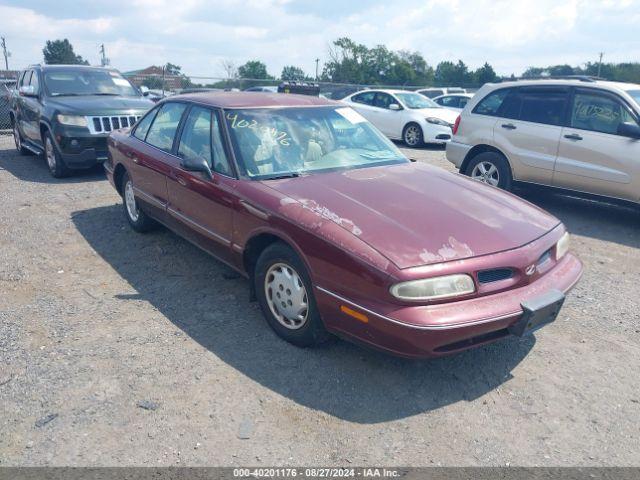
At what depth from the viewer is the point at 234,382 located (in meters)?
3.27

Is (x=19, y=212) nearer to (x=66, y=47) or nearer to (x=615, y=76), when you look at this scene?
(x=615, y=76)

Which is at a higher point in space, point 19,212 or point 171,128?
point 171,128

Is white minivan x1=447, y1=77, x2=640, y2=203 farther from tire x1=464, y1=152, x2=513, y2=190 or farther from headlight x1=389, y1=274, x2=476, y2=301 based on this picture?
headlight x1=389, y1=274, x2=476, y2=301

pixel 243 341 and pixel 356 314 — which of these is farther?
pixel 243 341

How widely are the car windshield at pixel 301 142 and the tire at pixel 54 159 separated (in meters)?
5.47

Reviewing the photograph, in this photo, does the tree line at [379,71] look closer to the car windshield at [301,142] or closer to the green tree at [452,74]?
the green tree at [452,74]

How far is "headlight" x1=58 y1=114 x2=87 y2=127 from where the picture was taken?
8367 millimetres

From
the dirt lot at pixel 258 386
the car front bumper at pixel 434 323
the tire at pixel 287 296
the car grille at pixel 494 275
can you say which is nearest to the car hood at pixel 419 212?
the car grille at pixel 494 275

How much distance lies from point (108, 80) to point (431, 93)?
19853 mm

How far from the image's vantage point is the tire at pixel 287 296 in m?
3.42

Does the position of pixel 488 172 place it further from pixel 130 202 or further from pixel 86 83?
pixel 86 83

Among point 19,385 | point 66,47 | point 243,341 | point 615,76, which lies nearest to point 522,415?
point 243,341

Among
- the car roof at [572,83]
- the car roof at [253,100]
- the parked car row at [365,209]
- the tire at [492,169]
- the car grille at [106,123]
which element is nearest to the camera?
the parked car row at [365,209]

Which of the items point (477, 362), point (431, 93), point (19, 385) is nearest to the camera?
point (19, 385)
